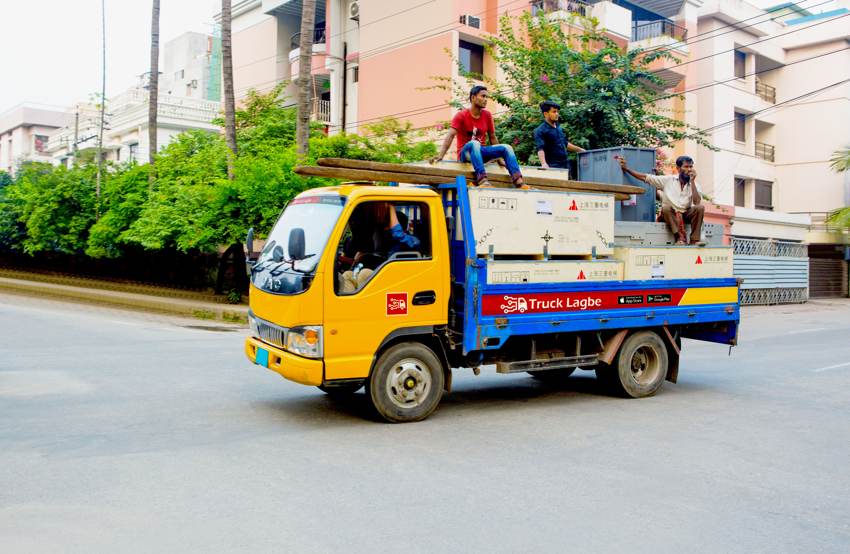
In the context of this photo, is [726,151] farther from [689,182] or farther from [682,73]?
[689,182]

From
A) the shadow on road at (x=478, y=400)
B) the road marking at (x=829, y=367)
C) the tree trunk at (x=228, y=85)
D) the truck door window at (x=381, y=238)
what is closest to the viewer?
the truck door window at (x=381, y=238)

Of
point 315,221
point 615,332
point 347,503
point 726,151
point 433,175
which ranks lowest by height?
point 347,503

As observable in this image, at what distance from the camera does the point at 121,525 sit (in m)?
4.41

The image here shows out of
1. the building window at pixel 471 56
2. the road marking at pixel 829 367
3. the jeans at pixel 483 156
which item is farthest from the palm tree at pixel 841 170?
the jeans at pixel 483 156

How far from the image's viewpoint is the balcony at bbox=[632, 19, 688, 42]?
103 feet

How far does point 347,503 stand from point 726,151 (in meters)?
32.5

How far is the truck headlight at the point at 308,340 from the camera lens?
677 centimetres

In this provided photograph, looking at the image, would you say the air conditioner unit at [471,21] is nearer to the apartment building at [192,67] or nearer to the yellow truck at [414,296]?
the yellow truck at [414,296]

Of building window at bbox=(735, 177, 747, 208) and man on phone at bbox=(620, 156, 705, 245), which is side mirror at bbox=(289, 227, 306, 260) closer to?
man on phone at bbox=(620, 156, 705, 245)

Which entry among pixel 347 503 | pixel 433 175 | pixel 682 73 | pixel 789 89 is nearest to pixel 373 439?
pixel 347 503

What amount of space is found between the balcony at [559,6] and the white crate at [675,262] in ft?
63.3

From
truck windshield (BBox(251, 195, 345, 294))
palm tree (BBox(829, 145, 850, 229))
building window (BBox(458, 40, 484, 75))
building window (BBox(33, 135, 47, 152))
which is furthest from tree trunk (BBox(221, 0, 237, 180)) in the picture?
building window (BBox(33, 135, 47, 152))

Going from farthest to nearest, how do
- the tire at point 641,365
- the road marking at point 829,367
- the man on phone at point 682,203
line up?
1. the road marking at point 829,367
2. the man on phone at point 682,203
3. the tire at point 641,365

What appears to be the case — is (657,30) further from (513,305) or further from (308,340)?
(308,340)
